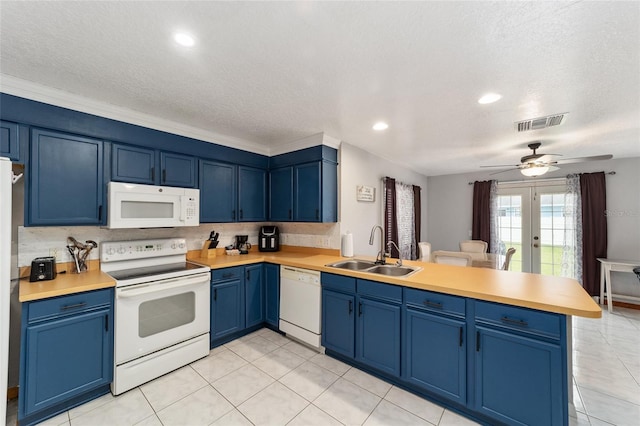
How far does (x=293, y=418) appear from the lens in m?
1.83

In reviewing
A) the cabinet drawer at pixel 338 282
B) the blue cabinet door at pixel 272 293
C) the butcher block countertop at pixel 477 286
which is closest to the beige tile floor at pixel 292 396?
the blue cabinet door at pixel 272 293

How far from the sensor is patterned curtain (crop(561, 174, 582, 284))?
15.0ft

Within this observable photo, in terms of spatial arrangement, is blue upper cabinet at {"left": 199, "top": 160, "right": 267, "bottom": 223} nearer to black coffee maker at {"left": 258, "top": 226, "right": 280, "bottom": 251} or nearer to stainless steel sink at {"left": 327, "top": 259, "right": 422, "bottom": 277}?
black coffee maker at {"left": 258, "top": 226, "right": 280, "bottom": 251}

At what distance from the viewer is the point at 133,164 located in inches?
99.4

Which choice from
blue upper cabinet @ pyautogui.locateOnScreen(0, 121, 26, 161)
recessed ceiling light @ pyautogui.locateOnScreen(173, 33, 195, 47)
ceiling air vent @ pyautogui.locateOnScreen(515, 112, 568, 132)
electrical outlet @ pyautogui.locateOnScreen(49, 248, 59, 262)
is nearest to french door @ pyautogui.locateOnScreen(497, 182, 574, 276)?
ceiling air vent @ pyautogui.locateOnScreen(515, 112, 568, 132)

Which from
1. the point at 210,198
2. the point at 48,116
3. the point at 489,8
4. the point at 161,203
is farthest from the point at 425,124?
the point at 48,116

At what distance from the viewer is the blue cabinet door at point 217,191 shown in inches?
120

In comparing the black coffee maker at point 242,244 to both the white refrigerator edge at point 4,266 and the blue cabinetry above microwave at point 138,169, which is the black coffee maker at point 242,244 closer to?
the blue cabinetry above microwave at point 138,169

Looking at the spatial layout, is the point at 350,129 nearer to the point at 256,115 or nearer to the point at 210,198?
the point at 256,115

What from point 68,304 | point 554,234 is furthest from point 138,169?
point 554,234

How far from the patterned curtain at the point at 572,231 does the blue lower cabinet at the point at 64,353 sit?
6.63m

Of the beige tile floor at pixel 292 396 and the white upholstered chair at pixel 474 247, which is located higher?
the white upholstered chair at pixel 474 247

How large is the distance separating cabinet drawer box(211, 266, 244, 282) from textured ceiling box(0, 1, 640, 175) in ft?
5.26

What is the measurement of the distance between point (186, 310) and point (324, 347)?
1.42 metres
